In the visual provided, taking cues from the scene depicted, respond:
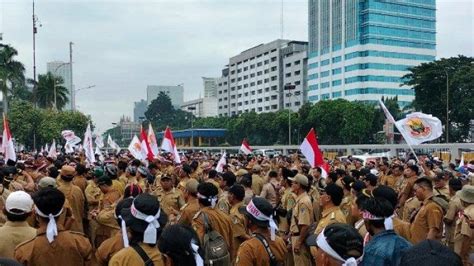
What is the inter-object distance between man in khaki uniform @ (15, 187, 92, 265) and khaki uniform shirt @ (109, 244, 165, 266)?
821mm

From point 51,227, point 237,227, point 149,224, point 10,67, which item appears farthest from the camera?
point 10,67

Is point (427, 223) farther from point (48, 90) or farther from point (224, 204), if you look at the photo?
point (48, 90)

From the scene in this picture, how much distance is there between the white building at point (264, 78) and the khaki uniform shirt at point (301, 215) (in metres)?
106

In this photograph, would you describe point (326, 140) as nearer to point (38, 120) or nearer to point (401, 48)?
point (38, 120)

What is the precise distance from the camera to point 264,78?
135500mm

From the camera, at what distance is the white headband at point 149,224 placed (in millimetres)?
4176

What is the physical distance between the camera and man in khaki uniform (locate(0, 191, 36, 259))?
4.93 metres

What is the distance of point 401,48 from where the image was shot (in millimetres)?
111688

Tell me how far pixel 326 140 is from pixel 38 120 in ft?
117

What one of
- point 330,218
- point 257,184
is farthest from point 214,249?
point 257,184

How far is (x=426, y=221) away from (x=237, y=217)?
228cm

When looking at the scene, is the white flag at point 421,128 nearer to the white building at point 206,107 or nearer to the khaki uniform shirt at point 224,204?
the khaki uniform shirt at point 224,204

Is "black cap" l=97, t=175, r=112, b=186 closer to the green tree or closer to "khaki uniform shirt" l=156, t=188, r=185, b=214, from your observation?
"khaki uniform shirt" l=156, t=188, r=185, b=214

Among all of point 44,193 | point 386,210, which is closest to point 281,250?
point 386,210
